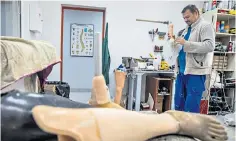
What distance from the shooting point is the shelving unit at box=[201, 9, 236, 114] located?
3206 mm

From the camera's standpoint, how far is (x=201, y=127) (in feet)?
2.65

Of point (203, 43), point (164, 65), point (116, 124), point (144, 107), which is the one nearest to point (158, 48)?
point (164, 65)

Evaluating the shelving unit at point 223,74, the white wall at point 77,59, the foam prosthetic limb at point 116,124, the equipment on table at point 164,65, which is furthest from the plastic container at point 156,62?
the foam prosthetic limb at point 116,124

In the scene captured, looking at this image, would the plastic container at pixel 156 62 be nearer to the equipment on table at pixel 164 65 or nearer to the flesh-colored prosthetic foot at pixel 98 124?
the equipment on table at pixel 164 65

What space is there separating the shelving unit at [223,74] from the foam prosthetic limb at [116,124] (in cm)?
254

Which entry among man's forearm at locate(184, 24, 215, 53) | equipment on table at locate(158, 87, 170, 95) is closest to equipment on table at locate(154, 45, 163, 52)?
equipment on table at locate(158, 87, 170, 95)

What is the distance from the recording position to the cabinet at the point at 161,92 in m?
3.20

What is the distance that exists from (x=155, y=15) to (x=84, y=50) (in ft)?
4.73

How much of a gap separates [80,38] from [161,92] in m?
1.78

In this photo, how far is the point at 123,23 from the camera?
11.4 ft

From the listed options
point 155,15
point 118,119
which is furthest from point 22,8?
point 118,119

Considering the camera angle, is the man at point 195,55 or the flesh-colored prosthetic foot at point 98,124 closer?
the flesh-colored prosthetic foot at point 98,124

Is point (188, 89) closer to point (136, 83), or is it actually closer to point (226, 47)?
point (136, 83)

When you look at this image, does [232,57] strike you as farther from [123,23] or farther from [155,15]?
[123,23]
